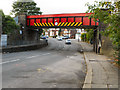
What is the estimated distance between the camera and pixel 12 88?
17.2 ft

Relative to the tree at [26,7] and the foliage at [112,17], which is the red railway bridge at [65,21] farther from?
the tree at [26,7]

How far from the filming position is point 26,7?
52.3 meters

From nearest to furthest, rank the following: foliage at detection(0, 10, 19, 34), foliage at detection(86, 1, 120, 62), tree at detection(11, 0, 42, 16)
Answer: foliage at detection(86, 1, 120, 62)
foliage at detection(0, 10, 19, 34)
tree at detection(11, 0, 42, 16)

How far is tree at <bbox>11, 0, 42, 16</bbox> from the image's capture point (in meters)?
51.6

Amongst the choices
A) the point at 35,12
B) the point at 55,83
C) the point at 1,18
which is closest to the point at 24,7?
the point at 35,12

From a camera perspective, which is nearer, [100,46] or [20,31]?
[100,46]

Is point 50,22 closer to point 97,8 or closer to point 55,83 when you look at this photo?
point 97,8

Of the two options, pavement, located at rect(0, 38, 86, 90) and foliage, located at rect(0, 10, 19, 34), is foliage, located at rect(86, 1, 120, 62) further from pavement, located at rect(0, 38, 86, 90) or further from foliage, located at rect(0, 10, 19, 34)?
foliage, located at rect(0, 10, 19, 34)

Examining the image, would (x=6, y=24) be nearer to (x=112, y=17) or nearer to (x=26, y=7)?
(x=112, y=17)

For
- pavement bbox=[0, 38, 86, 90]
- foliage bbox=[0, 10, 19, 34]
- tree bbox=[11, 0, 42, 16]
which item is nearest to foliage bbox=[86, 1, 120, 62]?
pavement bbox=[0, 38, 86, 90]

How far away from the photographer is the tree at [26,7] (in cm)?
5156

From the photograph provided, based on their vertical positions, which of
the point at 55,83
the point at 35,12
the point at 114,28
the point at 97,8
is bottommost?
the point at 55,83

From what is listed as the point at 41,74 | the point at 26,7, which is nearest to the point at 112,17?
the point at 41,74

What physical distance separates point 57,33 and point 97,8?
11358 cm
